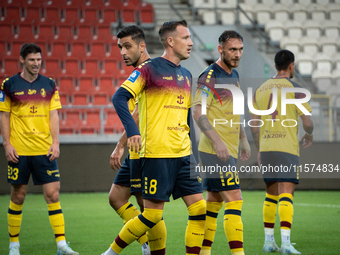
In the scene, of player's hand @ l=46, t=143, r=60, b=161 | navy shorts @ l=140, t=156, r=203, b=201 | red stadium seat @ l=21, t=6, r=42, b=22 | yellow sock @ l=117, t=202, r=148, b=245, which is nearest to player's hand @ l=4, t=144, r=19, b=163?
player's hand @ l=46, t=143, r=60, b=161

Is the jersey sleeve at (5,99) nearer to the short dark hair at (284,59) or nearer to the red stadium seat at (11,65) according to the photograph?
the short dark hair at (284,59)

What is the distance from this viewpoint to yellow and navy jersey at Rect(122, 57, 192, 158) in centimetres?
356

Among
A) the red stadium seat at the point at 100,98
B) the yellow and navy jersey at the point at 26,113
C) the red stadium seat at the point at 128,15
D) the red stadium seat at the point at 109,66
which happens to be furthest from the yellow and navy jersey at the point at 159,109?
the red stadium seat at the point at 128,15

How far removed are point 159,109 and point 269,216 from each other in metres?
2.05

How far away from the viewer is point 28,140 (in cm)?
491

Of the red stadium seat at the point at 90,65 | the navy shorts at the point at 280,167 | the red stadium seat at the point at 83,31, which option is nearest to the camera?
the navy shorts at the point at 280,167

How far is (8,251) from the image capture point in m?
4.97

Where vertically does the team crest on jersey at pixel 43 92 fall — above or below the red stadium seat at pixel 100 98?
below

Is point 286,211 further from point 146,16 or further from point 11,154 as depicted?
point 146,16

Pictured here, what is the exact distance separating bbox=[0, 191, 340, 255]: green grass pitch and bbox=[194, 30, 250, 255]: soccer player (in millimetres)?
898

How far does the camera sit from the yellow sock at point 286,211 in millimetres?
4652

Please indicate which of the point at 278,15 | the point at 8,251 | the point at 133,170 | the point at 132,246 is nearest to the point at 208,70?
the point at 133,170

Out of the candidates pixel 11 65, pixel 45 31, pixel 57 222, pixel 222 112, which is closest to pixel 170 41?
pixel 222 112

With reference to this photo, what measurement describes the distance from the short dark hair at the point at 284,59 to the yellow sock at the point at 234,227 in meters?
1.75
